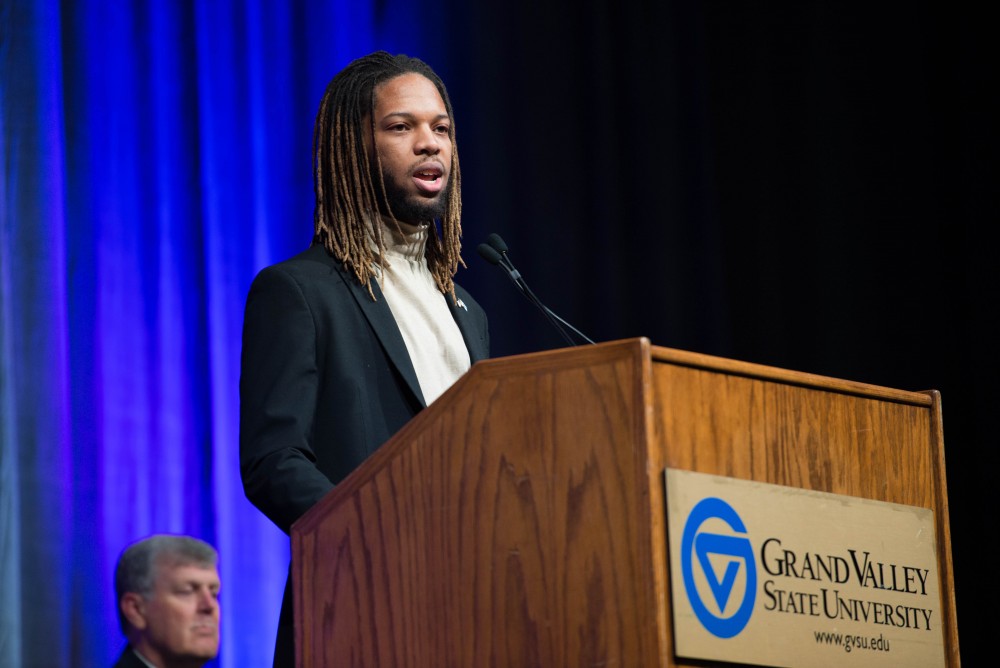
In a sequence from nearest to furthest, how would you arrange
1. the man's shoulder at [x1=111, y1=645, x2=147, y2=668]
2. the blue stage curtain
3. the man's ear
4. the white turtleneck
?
the white turtleneck, the man's shoulder at [x1=111, y1=645, x2=147, y2=668], the man's ear, the blue stage curtain

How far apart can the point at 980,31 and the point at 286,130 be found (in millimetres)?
2060

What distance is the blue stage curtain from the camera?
341 cm

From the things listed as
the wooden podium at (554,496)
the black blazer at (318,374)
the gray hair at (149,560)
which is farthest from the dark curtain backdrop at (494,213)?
the wooden podium at (554,496)

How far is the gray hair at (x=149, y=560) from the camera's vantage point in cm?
325

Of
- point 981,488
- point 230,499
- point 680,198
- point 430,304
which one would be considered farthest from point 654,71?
point 430,304

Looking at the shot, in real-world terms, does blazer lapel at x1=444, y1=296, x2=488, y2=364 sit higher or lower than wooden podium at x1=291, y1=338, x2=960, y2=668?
higher

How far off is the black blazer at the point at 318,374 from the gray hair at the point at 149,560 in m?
1.24

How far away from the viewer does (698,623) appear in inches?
58.6

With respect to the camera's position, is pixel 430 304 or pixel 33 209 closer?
pixel 430 304

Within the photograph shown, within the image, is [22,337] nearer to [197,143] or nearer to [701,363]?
[197,143]

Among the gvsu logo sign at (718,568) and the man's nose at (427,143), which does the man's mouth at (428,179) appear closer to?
the man's nose at (427,143)

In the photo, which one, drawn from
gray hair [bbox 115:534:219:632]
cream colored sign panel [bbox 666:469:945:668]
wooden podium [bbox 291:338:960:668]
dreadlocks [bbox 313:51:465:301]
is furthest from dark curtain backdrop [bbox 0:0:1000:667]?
cream colored sign panel [bbox 666:469:945:668]

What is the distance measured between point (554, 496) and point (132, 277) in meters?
2.37

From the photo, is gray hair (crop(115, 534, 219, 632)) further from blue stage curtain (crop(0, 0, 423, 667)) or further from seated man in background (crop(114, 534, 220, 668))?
blue stage curtain (crop(0, 0, 423, 667))
